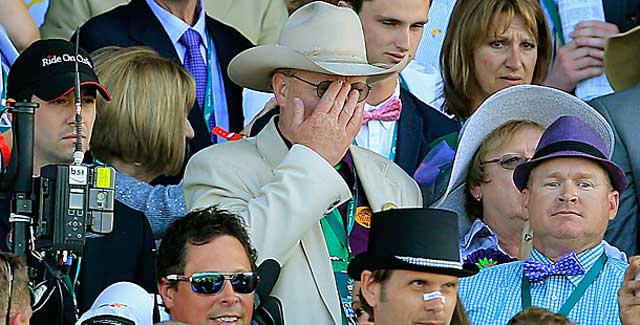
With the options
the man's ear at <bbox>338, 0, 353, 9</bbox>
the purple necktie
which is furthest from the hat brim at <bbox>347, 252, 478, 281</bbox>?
the purple necktie

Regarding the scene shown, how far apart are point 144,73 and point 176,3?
44.9 inches

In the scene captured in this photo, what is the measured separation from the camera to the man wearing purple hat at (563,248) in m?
6.94

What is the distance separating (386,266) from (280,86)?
46.1 inches

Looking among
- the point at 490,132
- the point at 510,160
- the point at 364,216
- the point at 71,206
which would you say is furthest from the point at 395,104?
the point at 71,206

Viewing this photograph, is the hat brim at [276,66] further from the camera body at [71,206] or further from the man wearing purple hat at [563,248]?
the camera body at [71,206]

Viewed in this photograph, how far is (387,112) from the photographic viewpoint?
26.7ft

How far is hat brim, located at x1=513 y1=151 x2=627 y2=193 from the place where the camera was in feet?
23.2

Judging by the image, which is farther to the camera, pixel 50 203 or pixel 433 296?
pixel 433 296

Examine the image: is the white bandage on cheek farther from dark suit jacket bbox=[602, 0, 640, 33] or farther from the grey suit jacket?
dark suit jacket bbox=[602, 0, 640, 33]

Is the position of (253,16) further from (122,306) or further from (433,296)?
(122,306)

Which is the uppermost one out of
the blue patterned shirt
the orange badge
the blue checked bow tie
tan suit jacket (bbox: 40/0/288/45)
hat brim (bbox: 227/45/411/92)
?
hat brim (bbox: 227/45/411/92)

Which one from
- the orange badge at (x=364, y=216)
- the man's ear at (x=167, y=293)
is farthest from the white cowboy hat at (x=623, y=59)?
the man's ear at (x=167, y=293)

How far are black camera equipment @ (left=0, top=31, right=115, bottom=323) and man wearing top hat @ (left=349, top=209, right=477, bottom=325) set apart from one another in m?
1.02

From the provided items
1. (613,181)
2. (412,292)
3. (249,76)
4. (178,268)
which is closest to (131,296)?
(178,268)
